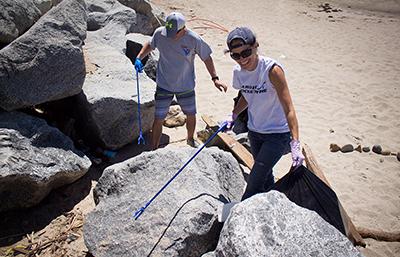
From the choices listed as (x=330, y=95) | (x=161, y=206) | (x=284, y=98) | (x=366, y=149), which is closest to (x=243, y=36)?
(x=284, y=98)

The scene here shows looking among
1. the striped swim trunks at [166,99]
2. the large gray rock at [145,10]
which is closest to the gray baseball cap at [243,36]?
the striped swim trunks at [166,99]

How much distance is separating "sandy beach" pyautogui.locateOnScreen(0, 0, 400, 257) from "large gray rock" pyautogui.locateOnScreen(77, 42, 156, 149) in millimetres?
375

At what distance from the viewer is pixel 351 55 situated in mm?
9828

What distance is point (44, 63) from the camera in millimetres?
3631

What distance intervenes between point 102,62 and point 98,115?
1310 mm

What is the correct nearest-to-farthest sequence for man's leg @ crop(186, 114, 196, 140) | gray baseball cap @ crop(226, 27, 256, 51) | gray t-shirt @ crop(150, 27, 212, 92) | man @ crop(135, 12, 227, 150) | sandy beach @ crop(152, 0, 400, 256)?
gray baseball cap @ crop(226, 27, 256, 51), man @ crop(135, 12, 227, 150), gray t-shirt @ crop(150, 27, 212, 92), sandy beach @ crop(152, 0, 400, 256), man's leg @ crop(186, 114, 196, 140)

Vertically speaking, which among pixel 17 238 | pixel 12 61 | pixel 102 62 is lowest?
pixel 17 238

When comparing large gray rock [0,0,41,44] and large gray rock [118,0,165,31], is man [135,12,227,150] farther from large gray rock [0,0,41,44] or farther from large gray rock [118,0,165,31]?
large gray rock [118,0,165,31]

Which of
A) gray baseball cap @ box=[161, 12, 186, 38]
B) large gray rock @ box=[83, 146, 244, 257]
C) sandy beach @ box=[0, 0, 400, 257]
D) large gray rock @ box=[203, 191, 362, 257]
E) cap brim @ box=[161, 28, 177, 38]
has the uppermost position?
gray baseball cap @ box=[161, 12, 186, 38]

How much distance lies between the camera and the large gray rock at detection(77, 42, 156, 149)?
13.6 ft

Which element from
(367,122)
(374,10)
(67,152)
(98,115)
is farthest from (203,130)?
(374,10)

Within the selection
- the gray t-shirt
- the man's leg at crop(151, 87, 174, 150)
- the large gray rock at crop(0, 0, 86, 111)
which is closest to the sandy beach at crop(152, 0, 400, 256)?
→ the man's leg at crop(151, 87, 174, 150)

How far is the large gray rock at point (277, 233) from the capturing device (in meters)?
2.07

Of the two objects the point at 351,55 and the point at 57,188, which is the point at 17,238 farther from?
the point at 351,55
